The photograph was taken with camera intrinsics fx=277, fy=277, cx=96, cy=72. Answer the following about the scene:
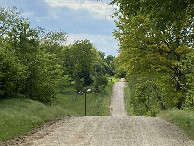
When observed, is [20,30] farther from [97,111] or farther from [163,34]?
[97,111]

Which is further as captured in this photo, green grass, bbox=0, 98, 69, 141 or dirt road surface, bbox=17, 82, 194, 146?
green grass, bbox=0, 98, 69, 141

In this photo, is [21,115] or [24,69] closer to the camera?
[21,115]

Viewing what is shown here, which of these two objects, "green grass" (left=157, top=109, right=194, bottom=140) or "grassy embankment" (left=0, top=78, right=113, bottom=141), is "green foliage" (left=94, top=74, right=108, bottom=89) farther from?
"green grass" (left=157, top=109, right=194, bottom=140)

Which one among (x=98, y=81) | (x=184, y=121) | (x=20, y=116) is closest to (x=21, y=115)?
(x=20, y=116)

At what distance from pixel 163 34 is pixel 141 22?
1.67 metres

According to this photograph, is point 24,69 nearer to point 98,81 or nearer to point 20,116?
point 20,116

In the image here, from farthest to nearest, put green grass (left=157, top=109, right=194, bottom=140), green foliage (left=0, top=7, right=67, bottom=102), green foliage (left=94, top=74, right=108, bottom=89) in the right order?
green foliage (left=94, top=74, right=108, bottom=89), green foliage (left=0, top=7, right=67, bottom=102), green grass (left=157, top=109, right=194, bottom=140)

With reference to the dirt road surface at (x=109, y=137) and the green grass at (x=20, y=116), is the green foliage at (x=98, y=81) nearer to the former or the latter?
the green grass at (x=20, y=116)

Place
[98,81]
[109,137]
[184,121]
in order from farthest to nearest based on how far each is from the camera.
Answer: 1. [98,81]
2. [184,121]
3. [109,137]

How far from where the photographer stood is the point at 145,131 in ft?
41.6

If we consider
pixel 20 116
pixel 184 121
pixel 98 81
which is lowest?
pixel 184 121

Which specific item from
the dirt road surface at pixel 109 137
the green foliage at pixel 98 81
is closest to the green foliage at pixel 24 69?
the dirt road surface at pixel 109 137

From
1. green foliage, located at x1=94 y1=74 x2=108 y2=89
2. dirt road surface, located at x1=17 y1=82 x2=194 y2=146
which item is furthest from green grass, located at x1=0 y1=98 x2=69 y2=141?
green foliage, located at x1=94 y1=74 x2=108 y2=89

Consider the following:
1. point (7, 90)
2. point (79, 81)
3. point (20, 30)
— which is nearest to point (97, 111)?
point (79, 81)
